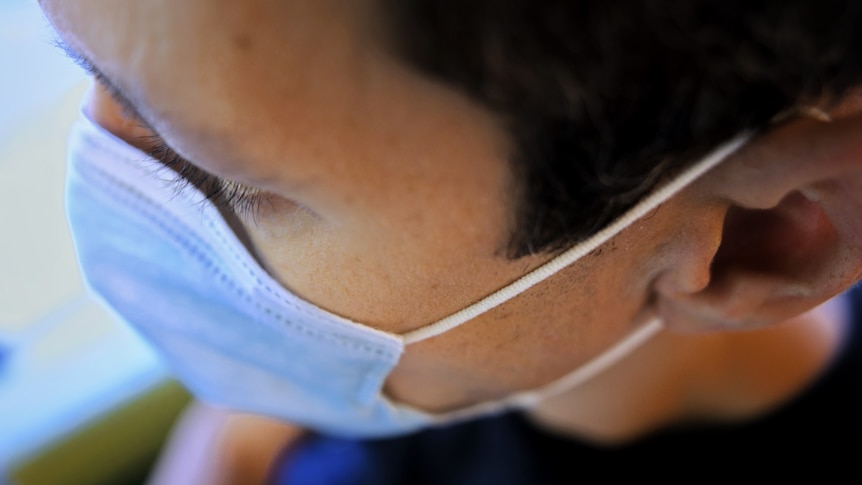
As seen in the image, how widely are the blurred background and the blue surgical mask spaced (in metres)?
0.63

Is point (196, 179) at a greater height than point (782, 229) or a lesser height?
greater

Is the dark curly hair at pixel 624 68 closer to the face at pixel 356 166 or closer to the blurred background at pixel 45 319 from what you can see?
the face at pixel 356 166

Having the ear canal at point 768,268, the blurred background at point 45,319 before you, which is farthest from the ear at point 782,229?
the blurred background at point 45,319

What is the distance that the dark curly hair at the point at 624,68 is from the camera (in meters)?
0.40

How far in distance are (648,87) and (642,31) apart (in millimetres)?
39

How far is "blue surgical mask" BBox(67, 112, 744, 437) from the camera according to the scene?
25.0 inches

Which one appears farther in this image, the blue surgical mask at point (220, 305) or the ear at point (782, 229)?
the blue surgical mask at point (220, 305)

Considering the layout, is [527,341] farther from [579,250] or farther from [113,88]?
[113,88]

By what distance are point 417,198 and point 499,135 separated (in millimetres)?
75

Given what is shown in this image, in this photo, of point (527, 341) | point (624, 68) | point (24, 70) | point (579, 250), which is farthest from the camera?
point (24, 70)

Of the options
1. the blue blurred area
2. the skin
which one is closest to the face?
the skin

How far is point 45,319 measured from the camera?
1376mm

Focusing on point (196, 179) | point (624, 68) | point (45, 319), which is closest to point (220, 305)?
point (196, 179)

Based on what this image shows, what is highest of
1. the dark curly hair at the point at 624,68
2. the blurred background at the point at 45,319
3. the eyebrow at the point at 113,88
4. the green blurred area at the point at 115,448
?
the eyebrow at the point at 113,88
